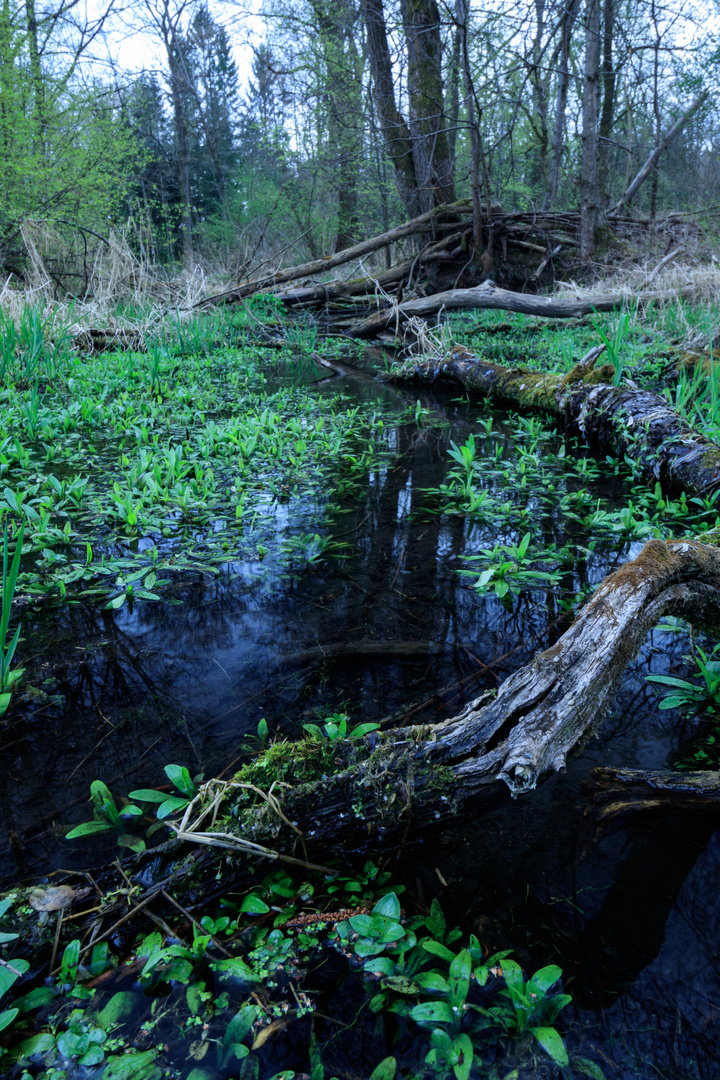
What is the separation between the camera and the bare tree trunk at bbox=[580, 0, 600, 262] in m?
8.72

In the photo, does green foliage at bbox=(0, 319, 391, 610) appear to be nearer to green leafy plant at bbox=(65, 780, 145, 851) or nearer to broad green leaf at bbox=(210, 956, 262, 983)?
green leafy plant at bbox=(65, 780, 145, 851)

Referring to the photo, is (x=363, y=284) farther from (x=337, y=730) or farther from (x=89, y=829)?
(x=89, y=829)

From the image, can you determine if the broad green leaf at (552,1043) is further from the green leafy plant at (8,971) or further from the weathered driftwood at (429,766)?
the green leafy plant at (8,971)

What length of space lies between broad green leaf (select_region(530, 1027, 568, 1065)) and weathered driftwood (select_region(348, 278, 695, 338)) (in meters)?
7.55

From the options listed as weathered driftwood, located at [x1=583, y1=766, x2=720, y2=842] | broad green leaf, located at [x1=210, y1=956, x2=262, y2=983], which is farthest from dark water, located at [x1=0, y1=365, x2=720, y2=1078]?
broad green leaf, located at [x1=210, y1=956, x2=262, y2=983]

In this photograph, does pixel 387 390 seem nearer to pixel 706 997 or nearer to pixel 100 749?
pixel 100 749

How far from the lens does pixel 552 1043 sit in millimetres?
874

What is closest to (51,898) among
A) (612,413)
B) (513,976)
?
(513,976)

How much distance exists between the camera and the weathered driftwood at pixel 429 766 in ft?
3.78

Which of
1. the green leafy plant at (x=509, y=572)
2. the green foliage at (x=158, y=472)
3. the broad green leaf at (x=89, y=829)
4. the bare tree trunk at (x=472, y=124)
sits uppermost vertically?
the bare tree trunk at (x=472, y=124)

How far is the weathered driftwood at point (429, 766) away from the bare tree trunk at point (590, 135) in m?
10.5

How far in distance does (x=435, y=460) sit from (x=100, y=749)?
117 inches

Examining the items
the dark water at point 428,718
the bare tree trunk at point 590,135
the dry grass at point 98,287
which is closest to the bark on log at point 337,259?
the dry grass at point 98,287

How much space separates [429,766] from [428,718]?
43 cm
